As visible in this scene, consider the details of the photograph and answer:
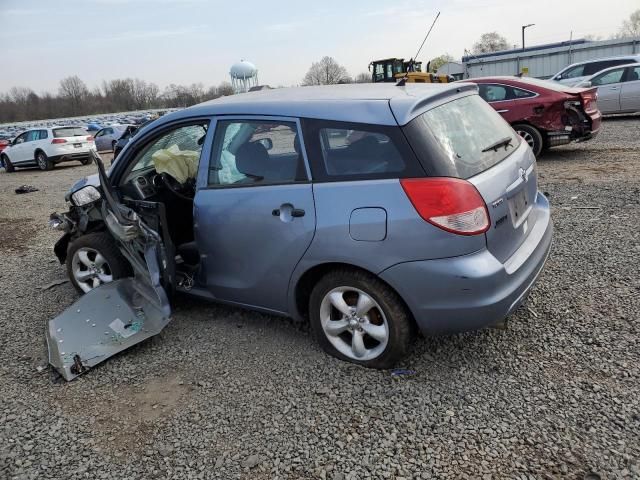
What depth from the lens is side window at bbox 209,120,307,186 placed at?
3.07 meters

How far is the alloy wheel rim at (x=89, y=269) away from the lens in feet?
13.9

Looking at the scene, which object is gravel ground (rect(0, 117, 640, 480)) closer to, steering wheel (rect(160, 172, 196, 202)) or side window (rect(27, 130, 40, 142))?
steering wheel (rect(160, 172, 196, 202))

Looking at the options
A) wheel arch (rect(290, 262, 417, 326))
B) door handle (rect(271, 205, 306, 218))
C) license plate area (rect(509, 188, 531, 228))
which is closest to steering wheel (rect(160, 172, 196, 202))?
door handle (rect(271, 205, 306, 218))

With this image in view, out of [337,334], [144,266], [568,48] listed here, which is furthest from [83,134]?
[568,48]

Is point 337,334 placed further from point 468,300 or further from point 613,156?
point 613,156

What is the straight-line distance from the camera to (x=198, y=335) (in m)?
3.73

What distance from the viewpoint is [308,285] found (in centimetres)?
323

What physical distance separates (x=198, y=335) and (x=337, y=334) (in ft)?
3.94

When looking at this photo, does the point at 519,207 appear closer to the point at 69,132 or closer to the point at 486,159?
the point at 486,159

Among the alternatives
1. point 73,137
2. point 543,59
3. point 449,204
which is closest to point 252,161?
point 449,204

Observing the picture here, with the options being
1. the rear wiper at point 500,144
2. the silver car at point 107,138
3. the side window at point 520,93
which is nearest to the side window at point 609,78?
the side window at point 520,93

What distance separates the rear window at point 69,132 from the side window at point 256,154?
17.2m

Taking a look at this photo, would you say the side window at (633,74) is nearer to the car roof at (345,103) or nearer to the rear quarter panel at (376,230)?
the car roof at (345,103)

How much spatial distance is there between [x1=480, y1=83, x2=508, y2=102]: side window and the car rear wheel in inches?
610
